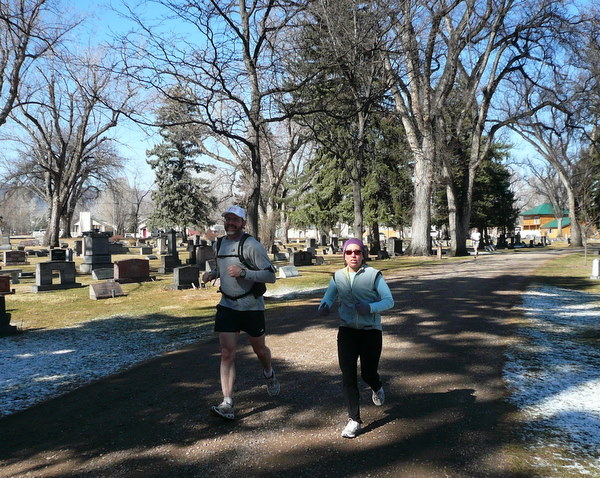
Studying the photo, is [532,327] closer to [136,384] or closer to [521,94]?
[136,384]

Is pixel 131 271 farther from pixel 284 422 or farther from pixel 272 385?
pixel 284 422

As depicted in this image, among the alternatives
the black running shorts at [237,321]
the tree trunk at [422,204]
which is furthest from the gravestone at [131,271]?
the tree trunk at [422,204]

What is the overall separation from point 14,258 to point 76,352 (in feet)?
74.5

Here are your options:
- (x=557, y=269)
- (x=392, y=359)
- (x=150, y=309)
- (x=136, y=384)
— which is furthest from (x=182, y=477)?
(x=557, y=269)

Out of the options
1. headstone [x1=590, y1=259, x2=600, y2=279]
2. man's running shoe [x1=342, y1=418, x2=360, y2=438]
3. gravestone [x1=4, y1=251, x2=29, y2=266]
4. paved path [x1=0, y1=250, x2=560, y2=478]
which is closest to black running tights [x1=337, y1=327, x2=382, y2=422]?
man's running shoe [x1=342, y1=418, x2=360, y2=438]

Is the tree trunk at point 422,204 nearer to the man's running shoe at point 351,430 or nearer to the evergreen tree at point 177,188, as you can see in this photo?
the man's running shoe at point 351,430

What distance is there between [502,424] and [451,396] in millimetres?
707

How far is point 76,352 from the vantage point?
759 centimetres

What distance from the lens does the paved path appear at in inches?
136

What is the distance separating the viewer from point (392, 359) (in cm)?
608

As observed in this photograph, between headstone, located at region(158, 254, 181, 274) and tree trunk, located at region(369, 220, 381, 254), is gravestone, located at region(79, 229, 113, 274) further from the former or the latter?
tree trunk, located at region(369, 220, 381, 254)

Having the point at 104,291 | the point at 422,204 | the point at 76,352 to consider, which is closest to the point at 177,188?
the point at 422,204

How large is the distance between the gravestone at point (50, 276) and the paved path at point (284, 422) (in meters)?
10.9

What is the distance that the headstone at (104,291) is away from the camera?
13695mm
